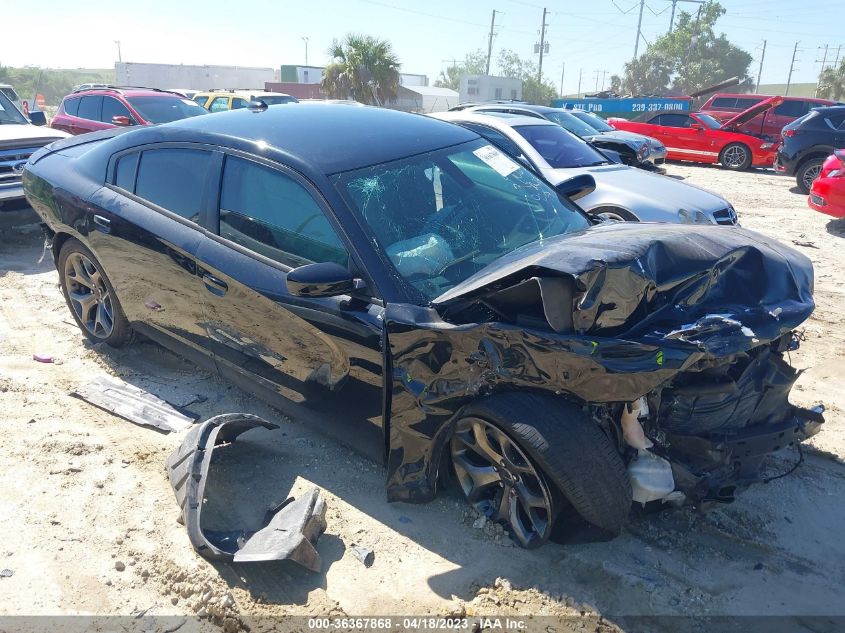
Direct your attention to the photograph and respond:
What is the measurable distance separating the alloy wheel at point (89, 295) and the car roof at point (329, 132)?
3.51 ft

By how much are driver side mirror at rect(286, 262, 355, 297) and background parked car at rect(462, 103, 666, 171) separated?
8.82 metres

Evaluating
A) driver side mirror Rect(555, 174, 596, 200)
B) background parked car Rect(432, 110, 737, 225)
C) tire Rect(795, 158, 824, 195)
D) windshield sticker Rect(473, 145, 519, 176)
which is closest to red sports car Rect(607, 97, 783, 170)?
tire Rect(795, 158, 824, 195)

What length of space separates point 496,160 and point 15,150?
6.34 meters

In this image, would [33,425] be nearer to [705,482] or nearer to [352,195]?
[352,195]

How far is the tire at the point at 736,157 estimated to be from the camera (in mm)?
15938

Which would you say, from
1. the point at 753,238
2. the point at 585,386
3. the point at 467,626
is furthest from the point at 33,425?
the point at 753,238

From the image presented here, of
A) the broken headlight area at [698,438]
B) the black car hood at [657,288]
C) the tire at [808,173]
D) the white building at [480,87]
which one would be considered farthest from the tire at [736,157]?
the white building at [480,87]

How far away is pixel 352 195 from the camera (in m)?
3.14

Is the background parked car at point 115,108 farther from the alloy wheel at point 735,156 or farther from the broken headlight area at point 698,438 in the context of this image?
the alloy wheel at point 735,156

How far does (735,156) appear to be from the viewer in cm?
1617

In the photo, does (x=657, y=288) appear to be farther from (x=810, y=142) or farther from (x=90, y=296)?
(x=810, y=142)

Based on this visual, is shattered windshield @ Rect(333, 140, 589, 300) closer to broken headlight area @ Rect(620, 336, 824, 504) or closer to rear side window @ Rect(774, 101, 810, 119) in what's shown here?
broken headlight area @ Rect(620, 336, 824, 504)

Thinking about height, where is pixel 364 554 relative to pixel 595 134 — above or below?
below

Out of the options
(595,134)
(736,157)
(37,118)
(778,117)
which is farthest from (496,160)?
(778,117)
